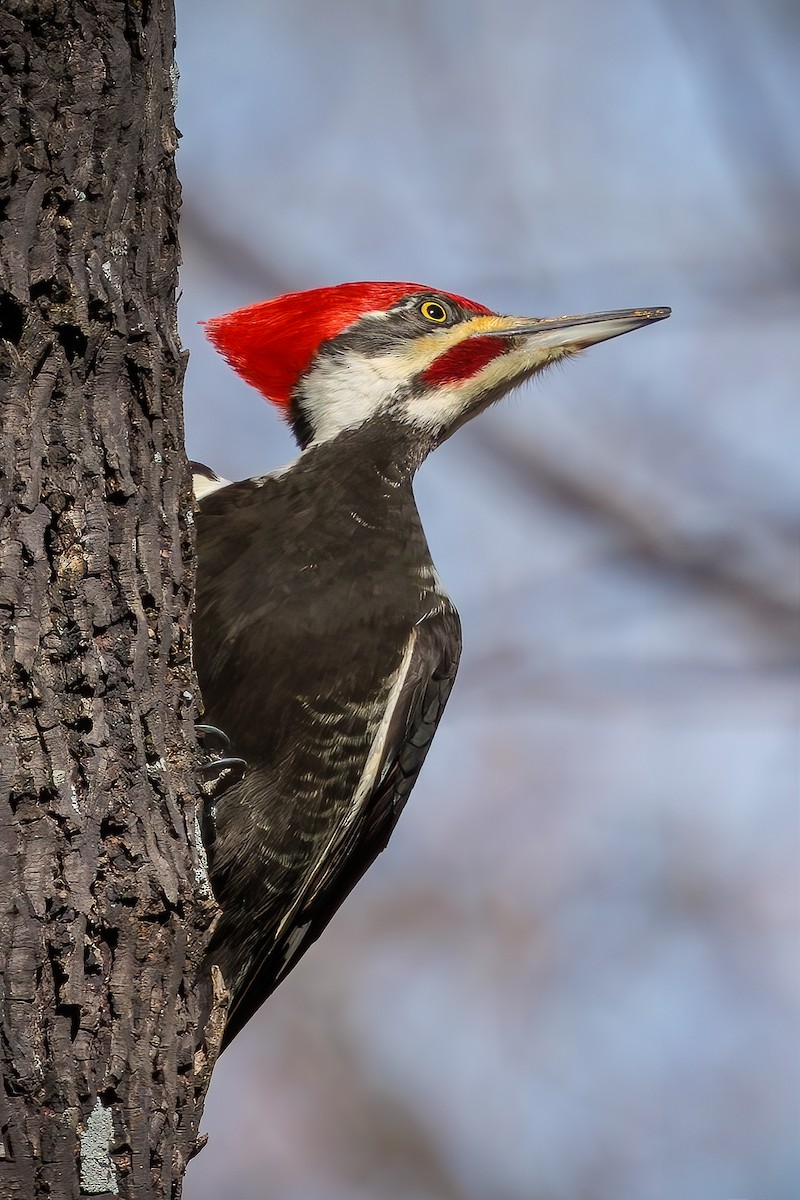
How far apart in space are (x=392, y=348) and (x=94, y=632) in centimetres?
208

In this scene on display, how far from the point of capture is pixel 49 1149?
165 cm

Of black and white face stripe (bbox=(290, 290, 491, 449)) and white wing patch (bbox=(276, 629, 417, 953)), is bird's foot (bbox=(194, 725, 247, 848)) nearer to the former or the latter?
white wing patch (bbox=(276, 629, 417, 953))

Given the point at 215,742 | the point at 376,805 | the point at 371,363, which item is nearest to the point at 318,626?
the point at 215,742

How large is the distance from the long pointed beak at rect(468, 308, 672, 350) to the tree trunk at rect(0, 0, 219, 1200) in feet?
6.18

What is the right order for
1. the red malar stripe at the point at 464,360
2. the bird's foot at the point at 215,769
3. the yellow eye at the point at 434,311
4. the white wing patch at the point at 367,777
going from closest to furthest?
the bird's foot at the point at 215,769 → the white wing patch at the point at 367,777 → the red malar stripe at the point at 464,360 → the yellow eye at the point at 434,311

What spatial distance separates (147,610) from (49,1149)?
0.71 m

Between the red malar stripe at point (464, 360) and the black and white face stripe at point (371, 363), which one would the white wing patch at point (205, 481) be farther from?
the red malar stripe at point (464, 360)

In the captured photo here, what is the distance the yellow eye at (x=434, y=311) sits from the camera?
149 inches

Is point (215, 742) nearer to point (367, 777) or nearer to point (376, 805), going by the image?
point (367, 777)

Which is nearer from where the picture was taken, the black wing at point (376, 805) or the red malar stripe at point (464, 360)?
the black wing at point (376, 805)

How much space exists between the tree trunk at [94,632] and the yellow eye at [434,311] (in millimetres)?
1813

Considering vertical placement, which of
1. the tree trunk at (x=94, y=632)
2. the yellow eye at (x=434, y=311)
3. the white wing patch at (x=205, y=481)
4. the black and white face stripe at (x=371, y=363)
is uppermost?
the yellow eye at (x=434, y=311)

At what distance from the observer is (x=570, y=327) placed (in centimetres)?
378

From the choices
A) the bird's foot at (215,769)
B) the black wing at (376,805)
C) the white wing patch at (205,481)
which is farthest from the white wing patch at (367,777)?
the white wing patch at (205,481)
